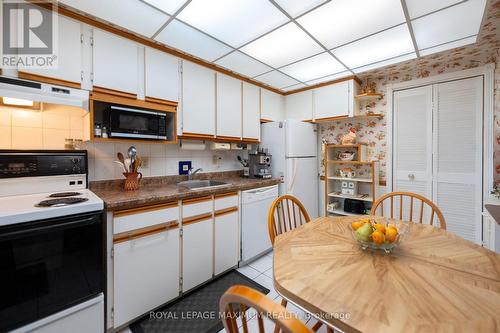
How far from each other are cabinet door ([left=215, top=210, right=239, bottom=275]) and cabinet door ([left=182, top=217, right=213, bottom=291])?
0.09 m

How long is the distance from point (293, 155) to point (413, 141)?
1.58 meters

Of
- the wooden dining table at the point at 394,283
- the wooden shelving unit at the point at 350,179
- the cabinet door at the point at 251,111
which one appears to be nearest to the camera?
the wooden dining table at the point at 394,283

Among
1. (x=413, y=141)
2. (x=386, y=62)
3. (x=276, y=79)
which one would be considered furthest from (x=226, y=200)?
(x=413, y=141)

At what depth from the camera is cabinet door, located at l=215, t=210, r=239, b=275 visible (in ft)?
6.89

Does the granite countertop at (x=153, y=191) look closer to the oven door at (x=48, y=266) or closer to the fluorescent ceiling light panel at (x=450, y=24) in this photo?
the oven door at (x=48, y=266)

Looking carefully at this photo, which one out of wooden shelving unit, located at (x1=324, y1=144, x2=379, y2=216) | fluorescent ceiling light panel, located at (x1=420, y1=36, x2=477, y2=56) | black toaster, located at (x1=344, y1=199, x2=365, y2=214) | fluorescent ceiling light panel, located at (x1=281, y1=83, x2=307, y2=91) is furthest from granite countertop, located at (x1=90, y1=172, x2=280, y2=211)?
fluorescent ceiling light panel, located at (x1=420, y1=36, x2=477, y2=56)

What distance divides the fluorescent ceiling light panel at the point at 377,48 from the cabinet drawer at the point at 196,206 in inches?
78.8

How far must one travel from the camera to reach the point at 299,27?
1.76m

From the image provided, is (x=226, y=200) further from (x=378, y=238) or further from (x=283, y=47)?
(x=283, y=47)

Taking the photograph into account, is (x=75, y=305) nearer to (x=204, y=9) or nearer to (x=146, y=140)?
(x=146, y=140)

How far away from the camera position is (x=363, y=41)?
199 centimetres

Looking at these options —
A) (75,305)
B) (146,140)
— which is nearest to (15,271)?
(75,305)

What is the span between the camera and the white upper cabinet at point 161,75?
195cm

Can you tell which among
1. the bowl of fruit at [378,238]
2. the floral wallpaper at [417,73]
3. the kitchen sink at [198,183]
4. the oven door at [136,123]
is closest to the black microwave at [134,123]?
the oven door at [136,123]
